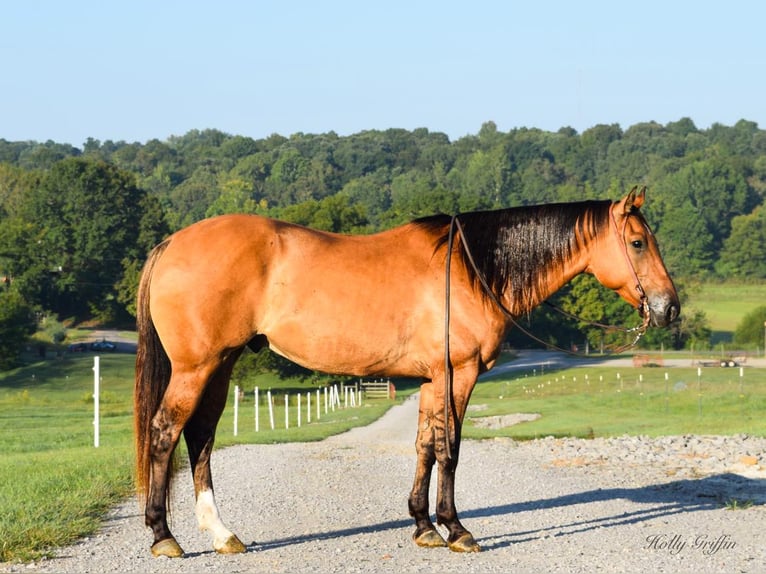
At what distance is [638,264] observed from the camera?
9.56 meters

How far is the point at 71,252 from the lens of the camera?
97688 mm

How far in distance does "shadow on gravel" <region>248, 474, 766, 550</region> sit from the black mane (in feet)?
6.12

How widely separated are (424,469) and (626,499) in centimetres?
337

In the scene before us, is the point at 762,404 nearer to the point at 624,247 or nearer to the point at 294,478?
the point at 294,478

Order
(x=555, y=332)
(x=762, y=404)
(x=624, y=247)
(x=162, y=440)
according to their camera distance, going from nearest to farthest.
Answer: (x=162, y=440)
(x=624, y=247)
(x=762, y=404)
(x=555, y=332)

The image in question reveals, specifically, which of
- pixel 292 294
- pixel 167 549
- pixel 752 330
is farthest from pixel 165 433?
pixel 752 330

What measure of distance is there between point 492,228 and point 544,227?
43 centimetres

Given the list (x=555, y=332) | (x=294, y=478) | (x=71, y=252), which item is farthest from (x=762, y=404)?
(x=71, y=252)

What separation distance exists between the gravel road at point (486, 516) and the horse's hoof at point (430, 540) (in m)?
0.08

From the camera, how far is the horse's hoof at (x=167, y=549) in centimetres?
844

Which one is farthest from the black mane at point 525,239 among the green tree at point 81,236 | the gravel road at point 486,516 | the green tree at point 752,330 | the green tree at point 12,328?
the green tree at point 752,330

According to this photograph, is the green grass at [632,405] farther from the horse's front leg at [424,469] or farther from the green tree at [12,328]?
the green tree at [12,328]

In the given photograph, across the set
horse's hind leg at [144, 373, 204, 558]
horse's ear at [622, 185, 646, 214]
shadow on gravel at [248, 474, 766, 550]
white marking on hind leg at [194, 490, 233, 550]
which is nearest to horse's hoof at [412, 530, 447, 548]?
shadow on gravel at [248, 474, 766, 550]

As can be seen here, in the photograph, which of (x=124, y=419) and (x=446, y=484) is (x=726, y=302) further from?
(x=446, y=484)
